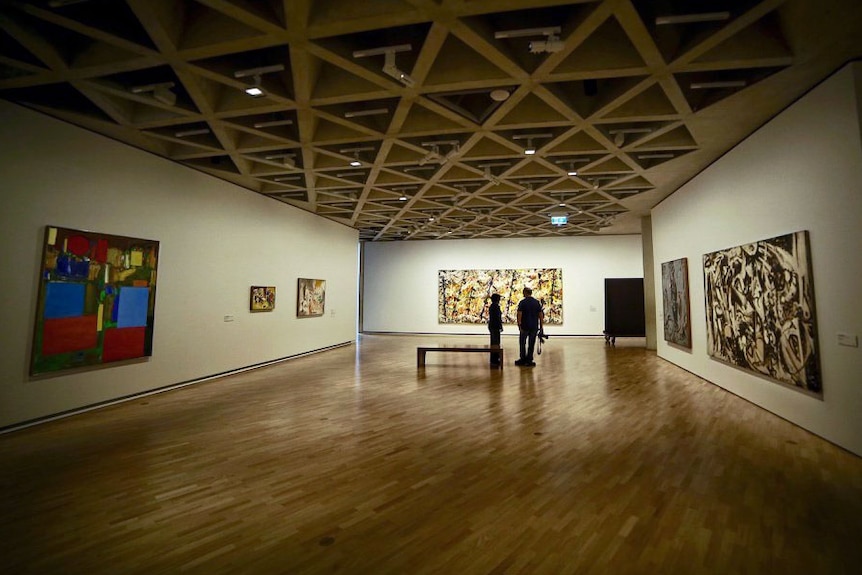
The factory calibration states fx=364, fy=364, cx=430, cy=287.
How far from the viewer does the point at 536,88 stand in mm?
4227

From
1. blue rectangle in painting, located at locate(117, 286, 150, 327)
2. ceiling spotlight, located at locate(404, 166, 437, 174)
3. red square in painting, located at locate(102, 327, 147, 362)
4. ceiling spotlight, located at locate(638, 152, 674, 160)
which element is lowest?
red square in painting, located at locate(102, 327, 147, 362)

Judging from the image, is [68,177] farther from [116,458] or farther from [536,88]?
[536,88]

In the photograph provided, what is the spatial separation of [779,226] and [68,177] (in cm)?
900

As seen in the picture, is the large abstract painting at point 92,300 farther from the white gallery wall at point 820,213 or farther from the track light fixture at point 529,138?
the white gallery wall at point 820,213

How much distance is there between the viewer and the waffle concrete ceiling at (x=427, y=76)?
319 centimetres

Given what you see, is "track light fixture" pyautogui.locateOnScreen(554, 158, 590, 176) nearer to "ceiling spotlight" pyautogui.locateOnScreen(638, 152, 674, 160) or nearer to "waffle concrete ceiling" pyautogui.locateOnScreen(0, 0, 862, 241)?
"waffle concrete ceiling" pyautogui.locateOnScreen(0, 0, 862, 241)

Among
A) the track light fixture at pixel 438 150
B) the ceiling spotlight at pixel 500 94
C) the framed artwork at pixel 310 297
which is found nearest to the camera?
the ceiling spotlight at pixel 500 94

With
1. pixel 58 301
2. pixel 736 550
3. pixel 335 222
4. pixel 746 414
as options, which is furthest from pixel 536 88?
pixel 335 222

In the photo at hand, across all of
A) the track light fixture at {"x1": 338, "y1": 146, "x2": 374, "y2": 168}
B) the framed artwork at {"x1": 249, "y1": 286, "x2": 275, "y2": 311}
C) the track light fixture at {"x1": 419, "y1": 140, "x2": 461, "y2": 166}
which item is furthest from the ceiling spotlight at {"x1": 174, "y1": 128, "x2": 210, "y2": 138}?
the framed artwork at {"x1": 249, "y1": 286, "x2": 275, "y2": 311}

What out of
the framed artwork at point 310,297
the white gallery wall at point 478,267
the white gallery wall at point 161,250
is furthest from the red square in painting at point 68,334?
the white gallery wall at point 478,267

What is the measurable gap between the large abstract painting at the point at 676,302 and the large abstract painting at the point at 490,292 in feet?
18.6

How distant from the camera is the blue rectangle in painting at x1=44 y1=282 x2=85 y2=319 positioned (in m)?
4.49

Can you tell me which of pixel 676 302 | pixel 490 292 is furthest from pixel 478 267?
pixel 676 302

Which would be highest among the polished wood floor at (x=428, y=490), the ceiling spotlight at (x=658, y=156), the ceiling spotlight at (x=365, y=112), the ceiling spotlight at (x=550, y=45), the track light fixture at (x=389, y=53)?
the ceiling spotlight at (x=658, y=156)
